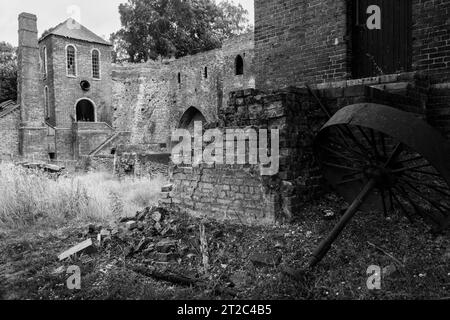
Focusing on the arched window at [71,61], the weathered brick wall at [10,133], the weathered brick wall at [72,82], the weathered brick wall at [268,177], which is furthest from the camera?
the arched window at [71,61]

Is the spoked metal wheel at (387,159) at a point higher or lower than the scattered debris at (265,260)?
higher

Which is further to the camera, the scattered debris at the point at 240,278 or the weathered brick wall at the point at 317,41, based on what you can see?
the weathered brick wall at the point at 317,41

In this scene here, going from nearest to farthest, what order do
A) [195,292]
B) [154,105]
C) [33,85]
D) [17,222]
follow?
[195,292] < [17,222] < [33,85] < [154,105]

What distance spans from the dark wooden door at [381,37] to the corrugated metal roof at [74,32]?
28246 mm

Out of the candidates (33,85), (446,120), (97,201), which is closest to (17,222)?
(97,201)

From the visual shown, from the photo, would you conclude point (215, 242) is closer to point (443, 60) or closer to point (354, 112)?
point (354, 112)

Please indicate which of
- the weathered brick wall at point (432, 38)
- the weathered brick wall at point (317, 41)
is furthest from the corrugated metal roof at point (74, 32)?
the weathered brick wall at point (432, 38)

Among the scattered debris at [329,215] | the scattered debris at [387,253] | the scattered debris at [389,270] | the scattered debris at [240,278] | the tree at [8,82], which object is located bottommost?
the scattered debris at [240,278]

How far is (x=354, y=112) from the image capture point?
151 inches

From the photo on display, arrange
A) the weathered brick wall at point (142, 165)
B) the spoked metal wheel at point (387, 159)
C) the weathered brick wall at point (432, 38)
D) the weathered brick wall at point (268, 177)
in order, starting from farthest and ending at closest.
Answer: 1. the weathered brick wall at point (142, 165)
2. the weathered brick wall at point (432, 38)
3. the weathered brick wall at point (268, 177)
4. the spoked metal wheel at point (387, 159)

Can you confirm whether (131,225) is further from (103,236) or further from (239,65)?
(239,65)

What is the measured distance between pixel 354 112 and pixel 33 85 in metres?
25.7

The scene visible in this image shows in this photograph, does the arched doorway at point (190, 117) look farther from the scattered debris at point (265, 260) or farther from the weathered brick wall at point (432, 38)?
the scattered debris at point (265, 260)

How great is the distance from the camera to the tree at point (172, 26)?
108 ft
